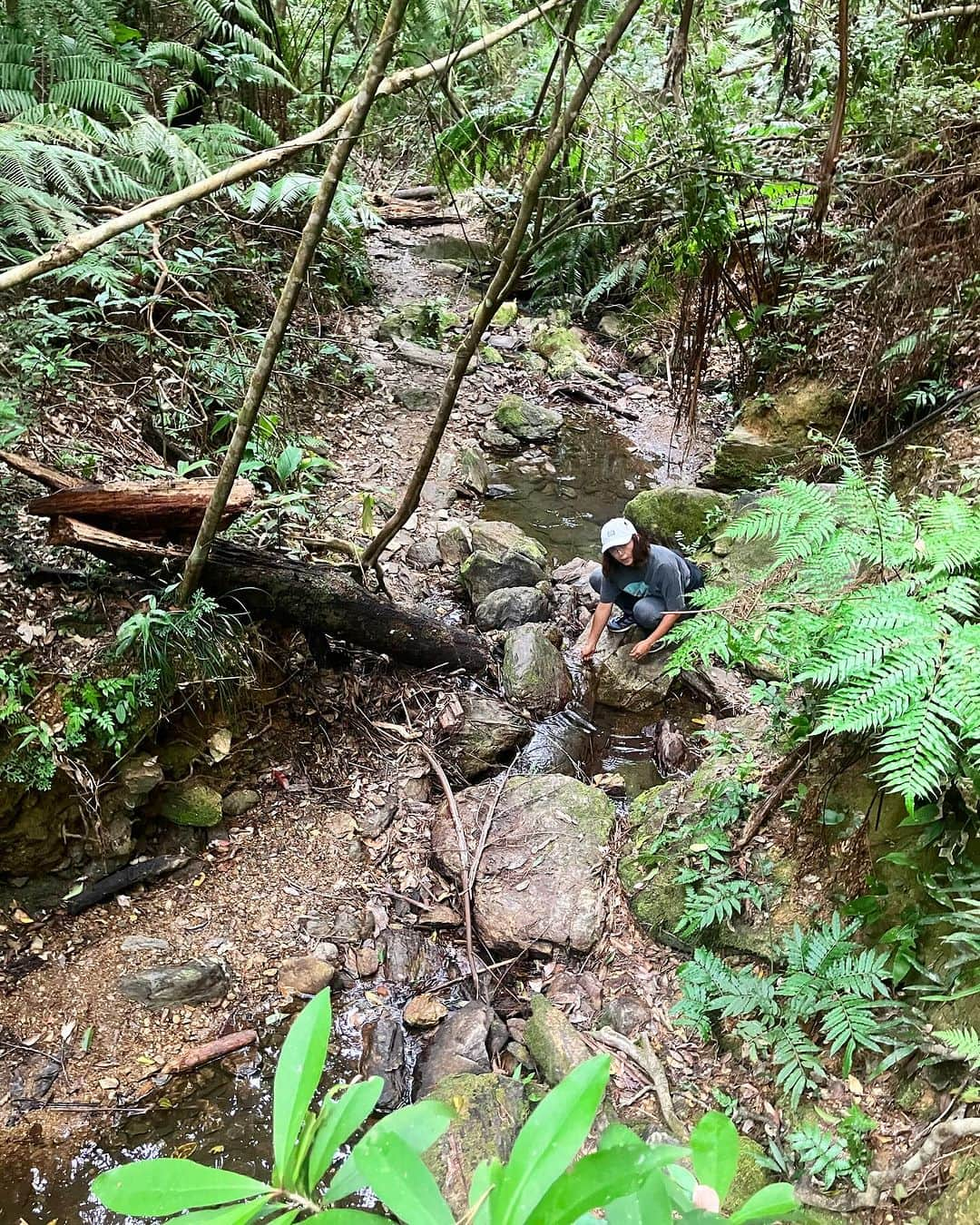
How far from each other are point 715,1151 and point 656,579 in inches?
153

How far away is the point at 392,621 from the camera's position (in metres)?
4.05

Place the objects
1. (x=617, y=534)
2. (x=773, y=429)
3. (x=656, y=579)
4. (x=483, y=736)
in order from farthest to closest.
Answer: (x=773, y=429) < (x=656, y=579) < (x=617, y=534) < (x=483, y=736)

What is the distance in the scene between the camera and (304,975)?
3.09 meters

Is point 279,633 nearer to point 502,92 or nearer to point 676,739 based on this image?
point 676,739

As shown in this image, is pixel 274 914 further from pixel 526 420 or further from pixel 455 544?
pixel 526 420

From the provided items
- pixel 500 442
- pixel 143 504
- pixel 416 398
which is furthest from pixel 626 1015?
pixel 416 398

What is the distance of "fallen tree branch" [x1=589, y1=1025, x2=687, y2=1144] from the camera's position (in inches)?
93.9

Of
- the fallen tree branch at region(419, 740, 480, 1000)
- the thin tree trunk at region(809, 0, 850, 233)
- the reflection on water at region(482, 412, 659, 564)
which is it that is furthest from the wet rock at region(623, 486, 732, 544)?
the fallen tree branch at region(419, 740, 480, 1000)

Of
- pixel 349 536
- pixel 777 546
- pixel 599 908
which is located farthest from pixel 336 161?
pixel 599 908

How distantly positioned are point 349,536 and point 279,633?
4.07 feet

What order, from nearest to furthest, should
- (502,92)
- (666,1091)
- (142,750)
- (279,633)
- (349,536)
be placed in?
(666,1091) → (142,750) → (279,633) → (349,536) → (502,92)

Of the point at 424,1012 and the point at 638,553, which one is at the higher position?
the point at 638,553

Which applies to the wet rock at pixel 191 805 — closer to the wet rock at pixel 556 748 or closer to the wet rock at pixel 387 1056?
the wet rock at pixel 387 1056

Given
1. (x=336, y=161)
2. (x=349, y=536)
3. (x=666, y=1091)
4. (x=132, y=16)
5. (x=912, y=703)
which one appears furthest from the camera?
(x=132, y=16)
